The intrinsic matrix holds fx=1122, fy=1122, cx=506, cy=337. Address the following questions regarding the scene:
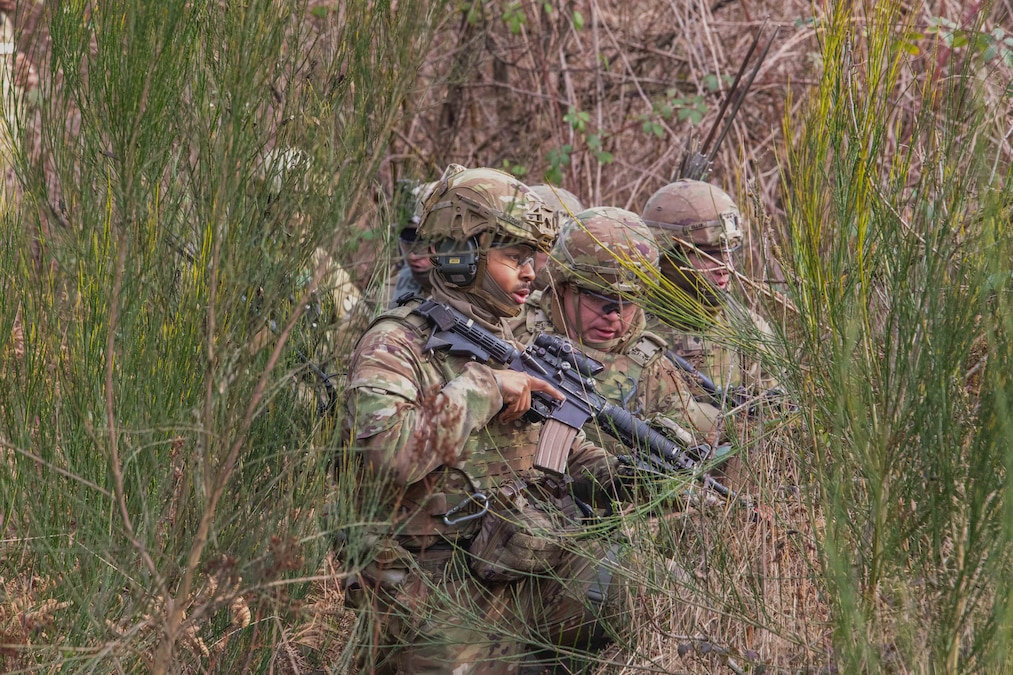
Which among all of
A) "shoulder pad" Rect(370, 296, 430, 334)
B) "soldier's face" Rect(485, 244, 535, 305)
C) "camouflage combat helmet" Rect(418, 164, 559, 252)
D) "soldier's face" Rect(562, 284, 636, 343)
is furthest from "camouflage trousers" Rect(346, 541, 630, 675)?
"soldier's face" Rect(562, 284, 636, 343)

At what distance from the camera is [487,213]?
354 cm

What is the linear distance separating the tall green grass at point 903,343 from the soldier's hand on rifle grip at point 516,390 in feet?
3.66

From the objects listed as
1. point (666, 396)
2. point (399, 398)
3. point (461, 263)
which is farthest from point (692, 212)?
point (399, 398)

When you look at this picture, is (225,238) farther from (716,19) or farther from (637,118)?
(716,19)

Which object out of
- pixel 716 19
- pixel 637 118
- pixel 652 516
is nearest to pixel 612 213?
pixel 652 516

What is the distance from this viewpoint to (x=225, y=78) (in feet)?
8.12

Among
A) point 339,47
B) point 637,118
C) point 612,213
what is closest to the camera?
point 339,47

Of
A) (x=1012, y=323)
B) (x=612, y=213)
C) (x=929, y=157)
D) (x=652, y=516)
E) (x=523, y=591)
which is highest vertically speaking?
(x=929, y=157)

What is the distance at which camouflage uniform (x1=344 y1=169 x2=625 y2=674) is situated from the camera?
3279 mm

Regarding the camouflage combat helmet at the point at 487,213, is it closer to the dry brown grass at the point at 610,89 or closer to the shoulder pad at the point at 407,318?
the shoulder pad at the point at 407,318

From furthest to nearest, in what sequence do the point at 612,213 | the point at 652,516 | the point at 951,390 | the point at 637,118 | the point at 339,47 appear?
the point at 637,118, the point at 612,213, the point at 652,516, the point at 339,47, the point at 951,390

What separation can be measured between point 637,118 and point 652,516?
452 centimetres

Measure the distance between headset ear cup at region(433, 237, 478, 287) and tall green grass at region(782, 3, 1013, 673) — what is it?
51.9 inches

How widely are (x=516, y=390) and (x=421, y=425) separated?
47cm
